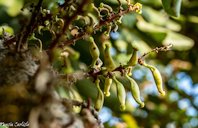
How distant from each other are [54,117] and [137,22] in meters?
1.31

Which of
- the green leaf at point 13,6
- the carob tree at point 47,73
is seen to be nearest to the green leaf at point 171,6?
the carob tree at point 47,73

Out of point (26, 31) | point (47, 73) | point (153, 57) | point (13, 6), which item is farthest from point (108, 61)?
point (153, 57)

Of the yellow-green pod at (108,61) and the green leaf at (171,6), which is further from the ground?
the green leaf at (171,6)

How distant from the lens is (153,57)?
90.6 inches

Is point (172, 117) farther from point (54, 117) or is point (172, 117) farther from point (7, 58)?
point (54, 117)

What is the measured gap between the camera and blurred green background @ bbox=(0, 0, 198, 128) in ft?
5.60

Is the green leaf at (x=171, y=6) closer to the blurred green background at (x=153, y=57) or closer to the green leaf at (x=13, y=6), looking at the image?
the blurred green background at (x=153, y=57)

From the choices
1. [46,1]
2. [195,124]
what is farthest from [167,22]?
[46,1]

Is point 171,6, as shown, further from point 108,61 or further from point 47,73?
point 47,73

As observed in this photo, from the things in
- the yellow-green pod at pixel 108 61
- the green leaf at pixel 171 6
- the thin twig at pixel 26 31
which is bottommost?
the yellow-green pod at pixel 108 61

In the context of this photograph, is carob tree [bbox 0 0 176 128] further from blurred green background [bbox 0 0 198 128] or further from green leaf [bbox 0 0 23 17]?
green leaf [bbox 0 0 23 17]

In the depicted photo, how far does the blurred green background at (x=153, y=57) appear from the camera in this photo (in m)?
1.71

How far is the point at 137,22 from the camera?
1828 mm

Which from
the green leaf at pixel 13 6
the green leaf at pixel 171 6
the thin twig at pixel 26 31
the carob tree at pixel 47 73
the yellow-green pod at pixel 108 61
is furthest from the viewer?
the green leaf at pixel 13 6
